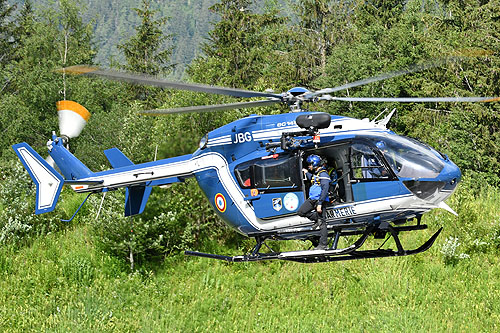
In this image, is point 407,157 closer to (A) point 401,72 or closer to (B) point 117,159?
(A) point 401,72

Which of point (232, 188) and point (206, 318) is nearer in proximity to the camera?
point (232, 188)

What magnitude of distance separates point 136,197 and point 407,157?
602cm

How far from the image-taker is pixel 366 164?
9664 mm

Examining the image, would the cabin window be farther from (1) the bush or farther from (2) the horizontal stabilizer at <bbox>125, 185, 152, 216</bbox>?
(1) the bush

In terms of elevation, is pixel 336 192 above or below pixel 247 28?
below

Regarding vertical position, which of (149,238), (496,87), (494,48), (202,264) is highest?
(494,48)

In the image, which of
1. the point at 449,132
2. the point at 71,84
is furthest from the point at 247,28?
the point at 449,132

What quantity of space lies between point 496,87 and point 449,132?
2.81 metres

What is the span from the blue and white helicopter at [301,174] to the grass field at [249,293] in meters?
10.4

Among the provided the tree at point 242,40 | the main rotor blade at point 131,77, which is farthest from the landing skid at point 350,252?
the tree at point 242,40

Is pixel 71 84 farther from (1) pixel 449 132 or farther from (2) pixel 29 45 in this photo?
(1) pixel 449 132

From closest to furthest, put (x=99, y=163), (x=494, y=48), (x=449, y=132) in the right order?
(x=494, y=48) < (x=449, y=132) < (x=99, y=163)

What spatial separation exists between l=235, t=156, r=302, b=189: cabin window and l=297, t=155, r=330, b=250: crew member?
0.83 ft

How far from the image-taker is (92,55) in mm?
46844
